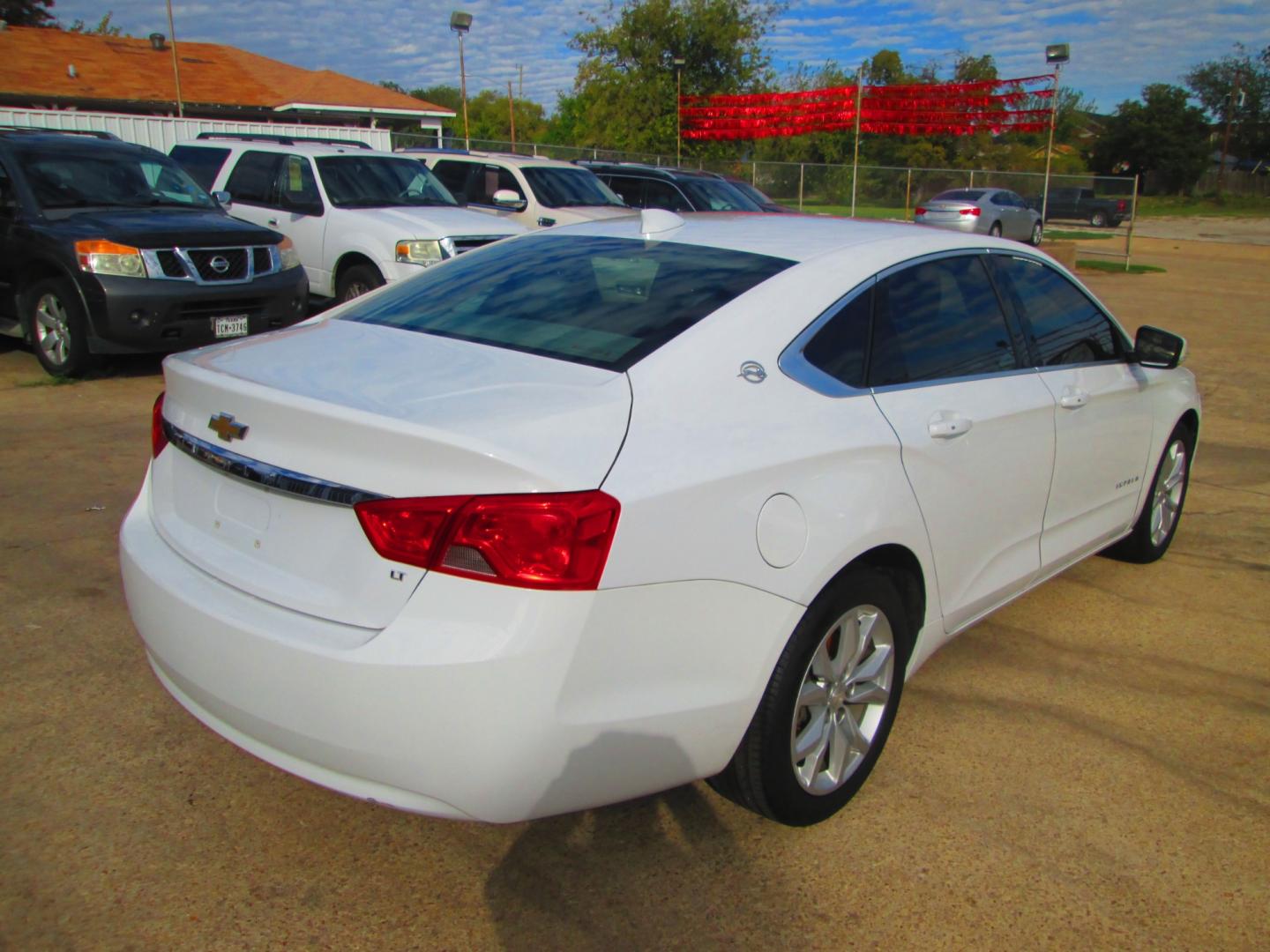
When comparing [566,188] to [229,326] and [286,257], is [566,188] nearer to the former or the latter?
[286,257]

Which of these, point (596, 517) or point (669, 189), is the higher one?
point (669, 189)

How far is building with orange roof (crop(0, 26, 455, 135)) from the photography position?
1298 inches

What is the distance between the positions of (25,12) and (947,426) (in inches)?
2555

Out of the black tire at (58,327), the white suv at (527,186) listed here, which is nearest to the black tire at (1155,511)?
the black tire at (58,327)

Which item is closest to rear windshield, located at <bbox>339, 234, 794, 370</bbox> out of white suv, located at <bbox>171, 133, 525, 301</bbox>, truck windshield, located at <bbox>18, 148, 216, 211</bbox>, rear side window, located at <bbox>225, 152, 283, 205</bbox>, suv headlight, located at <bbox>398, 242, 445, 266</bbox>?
white suv, located at <bbox>171, 133, 525, 301</bbox>

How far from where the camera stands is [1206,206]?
5947 centimetres

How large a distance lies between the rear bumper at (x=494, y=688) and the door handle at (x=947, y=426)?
0.90 meters

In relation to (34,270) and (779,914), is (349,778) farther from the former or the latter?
(34,270)

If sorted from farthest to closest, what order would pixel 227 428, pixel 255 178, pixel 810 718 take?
pixel 255 178, pixel 810 718, pixel 227 428

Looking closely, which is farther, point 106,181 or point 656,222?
point 106,181

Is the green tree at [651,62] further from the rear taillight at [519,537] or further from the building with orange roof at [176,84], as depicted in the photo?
the rear taillight at [519,537]

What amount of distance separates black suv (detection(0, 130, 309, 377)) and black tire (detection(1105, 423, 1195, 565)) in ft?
21.3

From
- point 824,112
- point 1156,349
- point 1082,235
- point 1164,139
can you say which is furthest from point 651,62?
point 1156,349

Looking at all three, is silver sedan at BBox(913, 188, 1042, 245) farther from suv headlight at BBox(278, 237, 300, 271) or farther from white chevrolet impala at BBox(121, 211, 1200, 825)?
white chevrolet impala at BBox(121, 211, 1200, 825)
